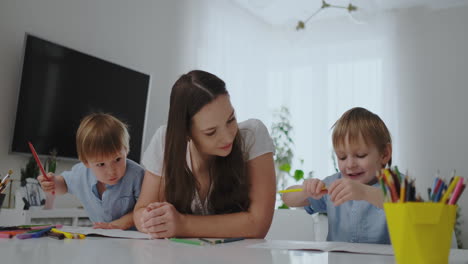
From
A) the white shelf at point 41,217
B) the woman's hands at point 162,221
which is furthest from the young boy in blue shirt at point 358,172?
the white shelf at point 41,217

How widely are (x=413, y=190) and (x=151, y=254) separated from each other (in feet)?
1.42

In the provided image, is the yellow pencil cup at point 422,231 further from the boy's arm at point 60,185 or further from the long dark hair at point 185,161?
the boy's arm at point 60,185

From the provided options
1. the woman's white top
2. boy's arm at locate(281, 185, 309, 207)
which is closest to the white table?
the woman's white top

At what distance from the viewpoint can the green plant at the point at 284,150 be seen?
4.74m

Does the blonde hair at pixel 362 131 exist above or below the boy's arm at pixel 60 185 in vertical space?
above

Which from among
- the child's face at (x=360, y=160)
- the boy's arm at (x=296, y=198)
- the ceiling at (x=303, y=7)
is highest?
the ceiling at (x=303, y=7)

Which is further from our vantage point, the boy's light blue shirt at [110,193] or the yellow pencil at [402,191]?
the boy's light blue shirt at [110,193]

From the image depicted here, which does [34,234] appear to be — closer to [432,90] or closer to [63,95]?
[63,95]

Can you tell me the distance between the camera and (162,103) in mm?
3908

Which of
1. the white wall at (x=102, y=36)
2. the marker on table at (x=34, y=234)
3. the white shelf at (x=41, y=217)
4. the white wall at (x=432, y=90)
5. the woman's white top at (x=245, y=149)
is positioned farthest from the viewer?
the white wall at (x=432, y=90)

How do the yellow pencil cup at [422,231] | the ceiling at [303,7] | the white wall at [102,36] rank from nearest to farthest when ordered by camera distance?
the yellow pencil cup at [422,231]
the white wall at [102,36]
the ceiling at [303,7]

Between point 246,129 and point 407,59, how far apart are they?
3878mm

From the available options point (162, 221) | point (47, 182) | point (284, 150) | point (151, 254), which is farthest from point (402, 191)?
point (284, 150)

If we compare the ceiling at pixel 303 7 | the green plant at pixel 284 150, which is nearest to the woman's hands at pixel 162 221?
the ceiling at pixel 303 7
